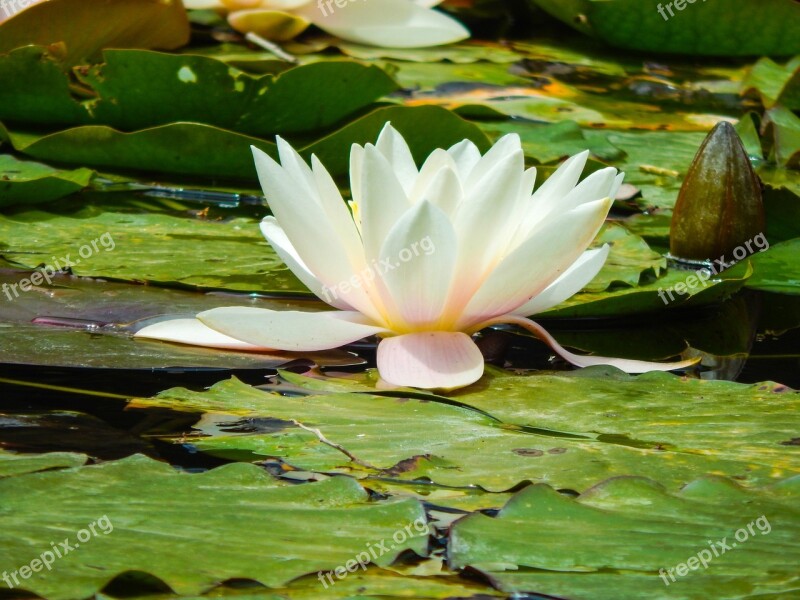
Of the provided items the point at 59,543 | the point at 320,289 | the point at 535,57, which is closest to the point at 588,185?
the point at 320,289

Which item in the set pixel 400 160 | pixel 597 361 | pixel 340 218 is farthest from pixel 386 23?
pixel 597 361

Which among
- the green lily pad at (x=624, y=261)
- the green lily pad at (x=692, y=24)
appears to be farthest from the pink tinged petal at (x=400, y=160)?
the green lily pad at (x=692, y=24)

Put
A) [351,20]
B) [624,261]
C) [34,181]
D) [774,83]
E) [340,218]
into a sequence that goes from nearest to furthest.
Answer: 1. [340,218]
2. [624,261]
3. [34,181]
4. [774,83]
5. [351,20]

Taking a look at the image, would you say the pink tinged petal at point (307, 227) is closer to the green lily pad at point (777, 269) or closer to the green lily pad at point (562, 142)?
the green lily pad at point (777, 269)

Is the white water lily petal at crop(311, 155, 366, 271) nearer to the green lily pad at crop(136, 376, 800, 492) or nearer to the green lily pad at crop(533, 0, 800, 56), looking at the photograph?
the green lily pad at crop(136, 376, 800, 492)

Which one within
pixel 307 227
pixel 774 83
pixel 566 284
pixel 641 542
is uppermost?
pixel 774 83

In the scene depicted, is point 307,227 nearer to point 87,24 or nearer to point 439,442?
point 439,442
